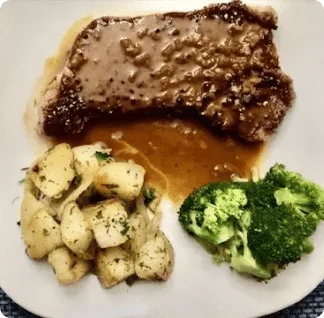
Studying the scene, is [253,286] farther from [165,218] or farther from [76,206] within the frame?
[76,206]

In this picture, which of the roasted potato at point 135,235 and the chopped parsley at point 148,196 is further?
the chopped parsley at point 148,196

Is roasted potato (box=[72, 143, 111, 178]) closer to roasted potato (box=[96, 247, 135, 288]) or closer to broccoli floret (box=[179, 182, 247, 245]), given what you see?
roasted potato (box=[96, 247, 135, 288])

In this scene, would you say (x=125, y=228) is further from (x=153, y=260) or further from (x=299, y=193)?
(x=299, y=193)

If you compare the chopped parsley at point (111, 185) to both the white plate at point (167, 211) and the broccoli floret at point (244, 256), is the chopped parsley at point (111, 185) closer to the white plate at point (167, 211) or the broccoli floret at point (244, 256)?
the white plate at point (167, 211)

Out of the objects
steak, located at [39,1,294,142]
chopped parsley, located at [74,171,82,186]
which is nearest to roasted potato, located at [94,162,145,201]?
chopped parsley, located at [74,171,82,186]

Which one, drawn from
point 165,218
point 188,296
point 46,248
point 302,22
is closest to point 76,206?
point 46,248

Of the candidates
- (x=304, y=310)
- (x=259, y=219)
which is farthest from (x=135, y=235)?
(x=304, y=310)

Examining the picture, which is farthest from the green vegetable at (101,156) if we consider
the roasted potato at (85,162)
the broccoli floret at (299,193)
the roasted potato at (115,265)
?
the broccoli floret at (299,193)
